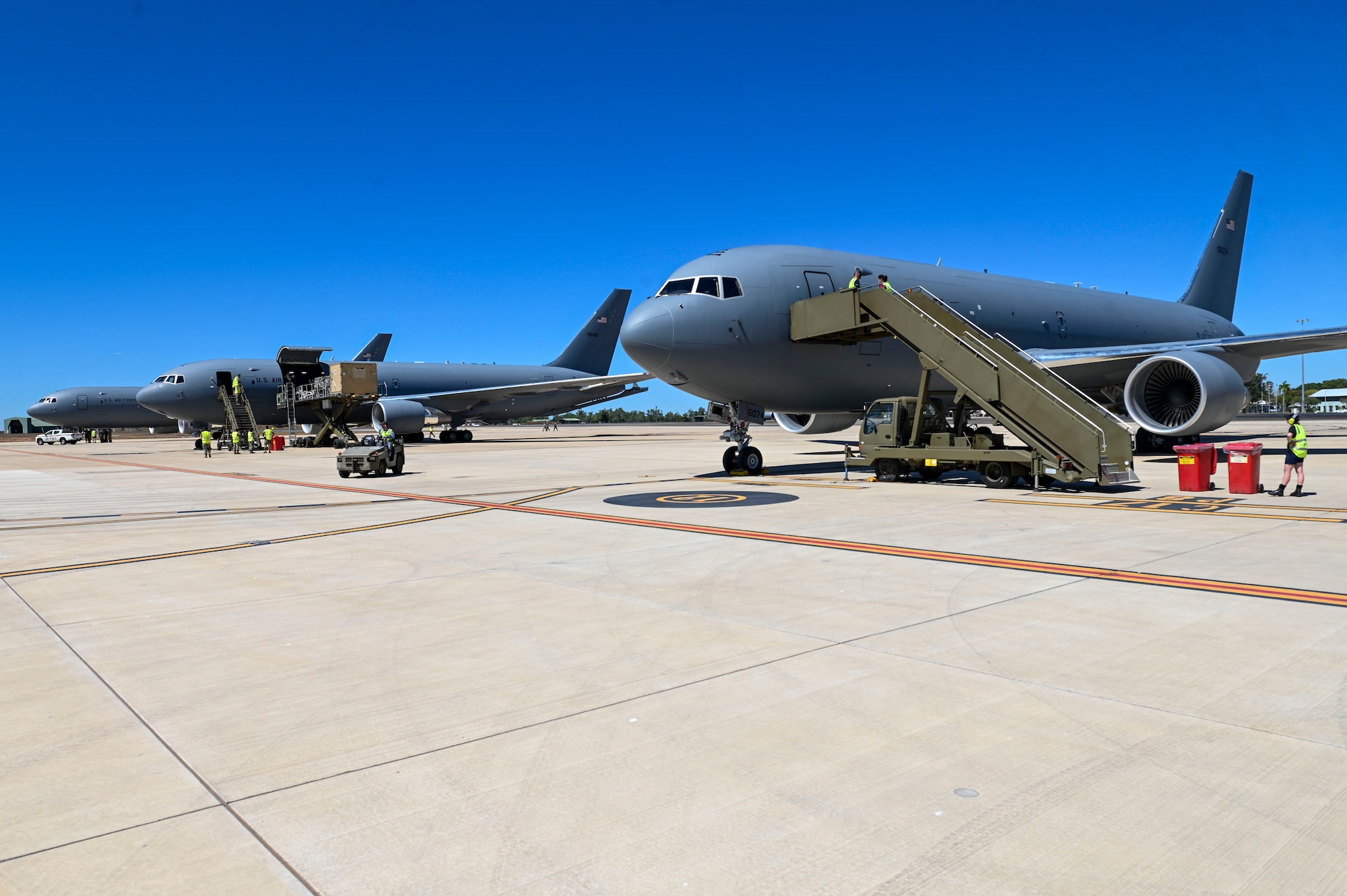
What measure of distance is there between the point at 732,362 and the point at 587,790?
15102 millimetres

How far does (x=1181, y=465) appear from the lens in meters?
14.7

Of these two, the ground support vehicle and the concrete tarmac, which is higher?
the ground support vehicle

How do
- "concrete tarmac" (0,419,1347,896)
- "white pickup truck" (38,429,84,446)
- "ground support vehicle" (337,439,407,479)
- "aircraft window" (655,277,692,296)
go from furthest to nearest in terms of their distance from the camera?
"white pickup truck" (38,429,84,446), "ground support vehicle" (337,439,407,479), "aircraft window" (655,277,692,296), "concrete tarmac" (0,419,1347,896)

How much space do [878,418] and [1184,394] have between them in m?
8.74

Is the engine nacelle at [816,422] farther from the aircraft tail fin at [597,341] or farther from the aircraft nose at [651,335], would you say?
the aircraft tail fin at [597,341]

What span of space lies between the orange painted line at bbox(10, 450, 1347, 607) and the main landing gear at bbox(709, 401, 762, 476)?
6.68 meters

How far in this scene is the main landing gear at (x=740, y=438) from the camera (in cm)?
1923

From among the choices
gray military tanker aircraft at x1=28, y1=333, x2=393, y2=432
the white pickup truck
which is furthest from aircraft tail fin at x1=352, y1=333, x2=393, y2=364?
the white pickup truck

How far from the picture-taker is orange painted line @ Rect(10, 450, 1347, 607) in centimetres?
647

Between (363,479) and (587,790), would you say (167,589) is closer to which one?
(587,790)

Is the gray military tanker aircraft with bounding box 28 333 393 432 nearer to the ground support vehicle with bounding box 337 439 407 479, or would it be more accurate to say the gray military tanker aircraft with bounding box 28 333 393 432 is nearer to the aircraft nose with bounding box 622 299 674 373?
the ground support vehicle with bounding box 337 439 407 479

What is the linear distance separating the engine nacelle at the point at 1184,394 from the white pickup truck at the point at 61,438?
6911cm

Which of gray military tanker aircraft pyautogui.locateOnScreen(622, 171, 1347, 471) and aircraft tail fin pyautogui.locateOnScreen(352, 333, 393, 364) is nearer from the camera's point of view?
gray military tanker aircraft pyautogui.locateOnScreen(622, 171, 1347, 471)

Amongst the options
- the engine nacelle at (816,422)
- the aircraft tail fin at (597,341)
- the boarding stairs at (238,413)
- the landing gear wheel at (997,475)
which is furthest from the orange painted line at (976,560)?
the aircraft tail fin at (597,341)
